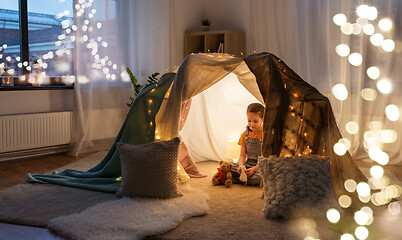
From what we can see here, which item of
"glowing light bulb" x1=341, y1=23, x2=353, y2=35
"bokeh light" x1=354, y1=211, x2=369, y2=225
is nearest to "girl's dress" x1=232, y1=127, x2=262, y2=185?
"bokeh light" x1=354, y1=211, x2=369, y2=225

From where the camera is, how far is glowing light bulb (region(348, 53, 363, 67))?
14.7ft

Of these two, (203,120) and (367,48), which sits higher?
(367,48)

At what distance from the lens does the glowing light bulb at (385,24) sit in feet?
14.2

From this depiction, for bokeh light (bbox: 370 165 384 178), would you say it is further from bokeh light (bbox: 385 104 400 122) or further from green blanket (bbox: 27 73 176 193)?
green blanket (bbox: 27 73 176 193)

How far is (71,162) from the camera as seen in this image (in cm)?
429

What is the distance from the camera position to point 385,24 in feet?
14.3

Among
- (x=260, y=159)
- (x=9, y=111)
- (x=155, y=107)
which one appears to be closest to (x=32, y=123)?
(x=9, y=111)

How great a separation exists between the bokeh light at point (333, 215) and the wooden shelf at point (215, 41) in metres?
3.03

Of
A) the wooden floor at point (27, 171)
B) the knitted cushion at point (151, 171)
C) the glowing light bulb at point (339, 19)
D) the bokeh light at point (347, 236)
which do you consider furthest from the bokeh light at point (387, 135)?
the knitted cushion at point (151, 171)

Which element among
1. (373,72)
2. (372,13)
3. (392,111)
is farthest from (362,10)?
(392,111)

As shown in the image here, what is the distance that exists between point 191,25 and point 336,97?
2252 mm

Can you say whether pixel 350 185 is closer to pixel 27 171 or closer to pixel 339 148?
pixel 339 148

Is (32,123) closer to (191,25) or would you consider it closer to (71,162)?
(71,162)

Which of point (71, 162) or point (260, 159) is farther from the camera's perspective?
point (71, 162)
